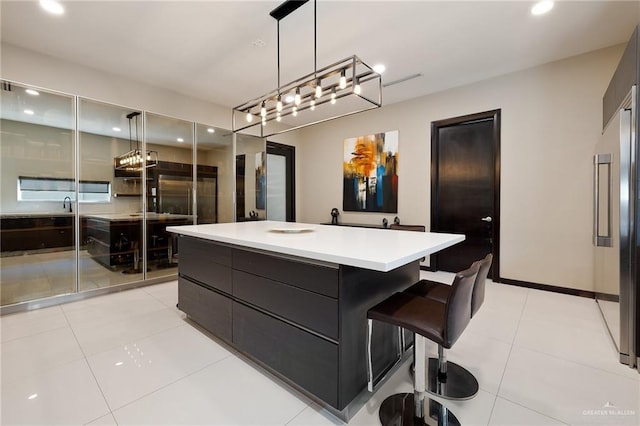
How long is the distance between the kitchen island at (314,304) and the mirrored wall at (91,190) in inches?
56.6

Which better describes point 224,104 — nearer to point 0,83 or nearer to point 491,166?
point 0,83

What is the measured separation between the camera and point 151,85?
13.1 ft

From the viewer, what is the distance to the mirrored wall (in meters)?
3.00

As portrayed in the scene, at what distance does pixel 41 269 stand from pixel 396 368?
4.05 m

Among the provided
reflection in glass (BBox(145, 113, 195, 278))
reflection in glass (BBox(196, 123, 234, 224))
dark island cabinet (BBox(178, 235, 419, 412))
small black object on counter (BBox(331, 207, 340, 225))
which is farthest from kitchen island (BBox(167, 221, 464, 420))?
small black object on counter (BBox(331, 207, 340, 225))

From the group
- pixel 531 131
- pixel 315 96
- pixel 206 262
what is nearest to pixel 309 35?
pixel 315 96

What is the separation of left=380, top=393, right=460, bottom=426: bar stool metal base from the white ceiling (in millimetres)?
3036

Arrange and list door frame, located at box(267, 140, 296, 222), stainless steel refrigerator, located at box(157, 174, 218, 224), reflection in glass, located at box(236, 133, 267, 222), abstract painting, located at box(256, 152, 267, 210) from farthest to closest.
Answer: door frame, located at box(267, 140, 296, 222)
abstract painting, located at box(256, 152, 267, 210)
reflection in glass, located at box(236, 133, 267, 222)
stainless steel refrigerator, located at box(157, 174, 218, 224)

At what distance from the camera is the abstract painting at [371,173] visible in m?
4.80

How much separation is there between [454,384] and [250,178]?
449cm

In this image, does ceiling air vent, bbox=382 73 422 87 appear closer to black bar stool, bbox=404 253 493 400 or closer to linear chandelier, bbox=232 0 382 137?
linear chandelier, bbox=232 0 382 137

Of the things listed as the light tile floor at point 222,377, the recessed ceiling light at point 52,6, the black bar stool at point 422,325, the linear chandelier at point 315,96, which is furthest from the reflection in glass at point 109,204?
the black bar stool at point 422,325

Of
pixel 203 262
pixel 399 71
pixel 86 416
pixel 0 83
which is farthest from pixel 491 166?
pixel 0 83

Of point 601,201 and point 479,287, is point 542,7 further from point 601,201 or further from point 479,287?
point 479,287
